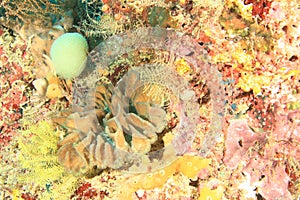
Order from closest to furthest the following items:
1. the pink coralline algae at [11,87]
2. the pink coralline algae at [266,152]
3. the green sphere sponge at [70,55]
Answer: the pink coralline algae at [266,152] → the green sphere sponge at [70,55] → the pink coralline algae at [11,87]

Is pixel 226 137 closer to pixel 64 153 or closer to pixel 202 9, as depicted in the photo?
pixel 202 9

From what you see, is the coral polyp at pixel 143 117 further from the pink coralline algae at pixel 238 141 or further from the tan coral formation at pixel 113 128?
the pink coralline algae at pixel 238 141

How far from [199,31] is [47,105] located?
188 cm

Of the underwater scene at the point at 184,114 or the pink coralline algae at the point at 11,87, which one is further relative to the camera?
the pink coralline algae at the point at 11,87

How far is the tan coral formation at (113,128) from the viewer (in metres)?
2.40

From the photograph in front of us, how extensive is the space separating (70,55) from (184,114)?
140 cm

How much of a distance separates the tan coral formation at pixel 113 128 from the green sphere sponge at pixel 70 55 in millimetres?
596

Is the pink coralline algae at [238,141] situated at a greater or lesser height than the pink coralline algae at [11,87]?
greater

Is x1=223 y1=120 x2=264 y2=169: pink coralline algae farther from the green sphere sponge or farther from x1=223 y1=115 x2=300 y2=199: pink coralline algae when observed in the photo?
the green sphere sponge

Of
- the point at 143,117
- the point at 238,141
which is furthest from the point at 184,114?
the point at 238,141

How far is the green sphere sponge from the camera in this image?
3.15m

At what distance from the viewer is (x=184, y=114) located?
2545 millimetres

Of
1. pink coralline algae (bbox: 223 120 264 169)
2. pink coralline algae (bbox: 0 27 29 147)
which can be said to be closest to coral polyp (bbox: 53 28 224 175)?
pink coralline algae (bbox: 223 120 264 169)

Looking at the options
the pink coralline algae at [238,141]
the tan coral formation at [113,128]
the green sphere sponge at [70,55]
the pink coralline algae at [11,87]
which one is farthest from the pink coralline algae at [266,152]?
the pink coralline algae at [11,87]
